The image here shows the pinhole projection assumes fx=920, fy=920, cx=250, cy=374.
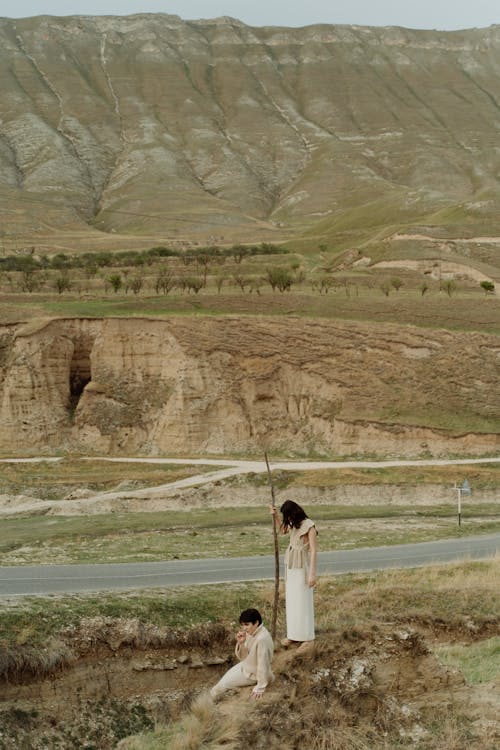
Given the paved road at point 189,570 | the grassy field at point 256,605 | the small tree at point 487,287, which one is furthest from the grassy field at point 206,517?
the small tree at point 487,287

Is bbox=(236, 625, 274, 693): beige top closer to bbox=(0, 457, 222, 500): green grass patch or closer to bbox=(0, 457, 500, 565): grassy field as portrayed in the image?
bbox=(0, 457, 500, 565): grassy field

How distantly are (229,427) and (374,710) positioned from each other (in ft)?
122

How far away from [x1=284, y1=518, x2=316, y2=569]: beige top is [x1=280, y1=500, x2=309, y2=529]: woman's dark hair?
0.17 ft

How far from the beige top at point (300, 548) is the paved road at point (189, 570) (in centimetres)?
569

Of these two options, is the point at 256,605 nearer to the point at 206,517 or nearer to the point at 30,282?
the point at 206,517

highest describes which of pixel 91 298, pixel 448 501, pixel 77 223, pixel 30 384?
pixel 77 223

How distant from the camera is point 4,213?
15400 cm

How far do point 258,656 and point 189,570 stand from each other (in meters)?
7.64

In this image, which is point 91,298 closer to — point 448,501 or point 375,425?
point 375,425

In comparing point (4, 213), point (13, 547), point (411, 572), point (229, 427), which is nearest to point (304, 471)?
point (229, 427)

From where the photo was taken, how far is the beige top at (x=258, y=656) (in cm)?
1189

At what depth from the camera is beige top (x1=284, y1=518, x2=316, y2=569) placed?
1228cm

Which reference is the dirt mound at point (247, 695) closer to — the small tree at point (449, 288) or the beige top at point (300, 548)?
the beige top at point (300, 548)

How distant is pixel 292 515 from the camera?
1228 centimetres
